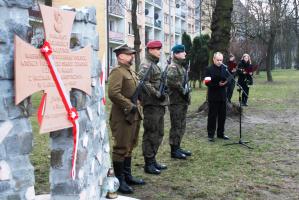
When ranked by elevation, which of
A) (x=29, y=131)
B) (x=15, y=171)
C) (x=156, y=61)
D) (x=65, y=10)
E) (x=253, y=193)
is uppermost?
(x=65, y=10)

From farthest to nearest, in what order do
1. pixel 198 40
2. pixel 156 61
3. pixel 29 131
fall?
pixel 198 40, pixel 156 61, pixel 29 131

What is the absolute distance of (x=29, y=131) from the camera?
11.7ft

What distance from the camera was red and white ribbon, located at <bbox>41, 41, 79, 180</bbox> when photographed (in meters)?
3.87

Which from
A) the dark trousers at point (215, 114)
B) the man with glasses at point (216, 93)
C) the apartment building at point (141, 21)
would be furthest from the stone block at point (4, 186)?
the apartment building at point (141, 21)

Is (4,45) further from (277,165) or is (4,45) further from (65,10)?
(277,165)

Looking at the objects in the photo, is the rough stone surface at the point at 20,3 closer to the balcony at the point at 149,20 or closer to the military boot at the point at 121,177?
the military boot at the point at 121,177

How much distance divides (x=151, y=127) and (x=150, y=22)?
5218cm

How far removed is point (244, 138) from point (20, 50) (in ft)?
25.7

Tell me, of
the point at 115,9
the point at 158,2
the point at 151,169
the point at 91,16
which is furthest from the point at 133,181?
Answer: the point at 158,2

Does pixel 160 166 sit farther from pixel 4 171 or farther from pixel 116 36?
pixel 116 36

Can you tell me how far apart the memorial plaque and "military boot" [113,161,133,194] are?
1889mm

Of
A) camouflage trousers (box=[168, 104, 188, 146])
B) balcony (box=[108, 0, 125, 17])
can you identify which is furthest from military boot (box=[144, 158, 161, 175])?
balcony (box=[108, 0, 125, 17])

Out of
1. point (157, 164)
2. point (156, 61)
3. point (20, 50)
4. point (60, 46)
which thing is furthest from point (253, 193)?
point (20, 50)

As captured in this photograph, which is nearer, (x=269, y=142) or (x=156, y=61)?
(x=156, y=61)
